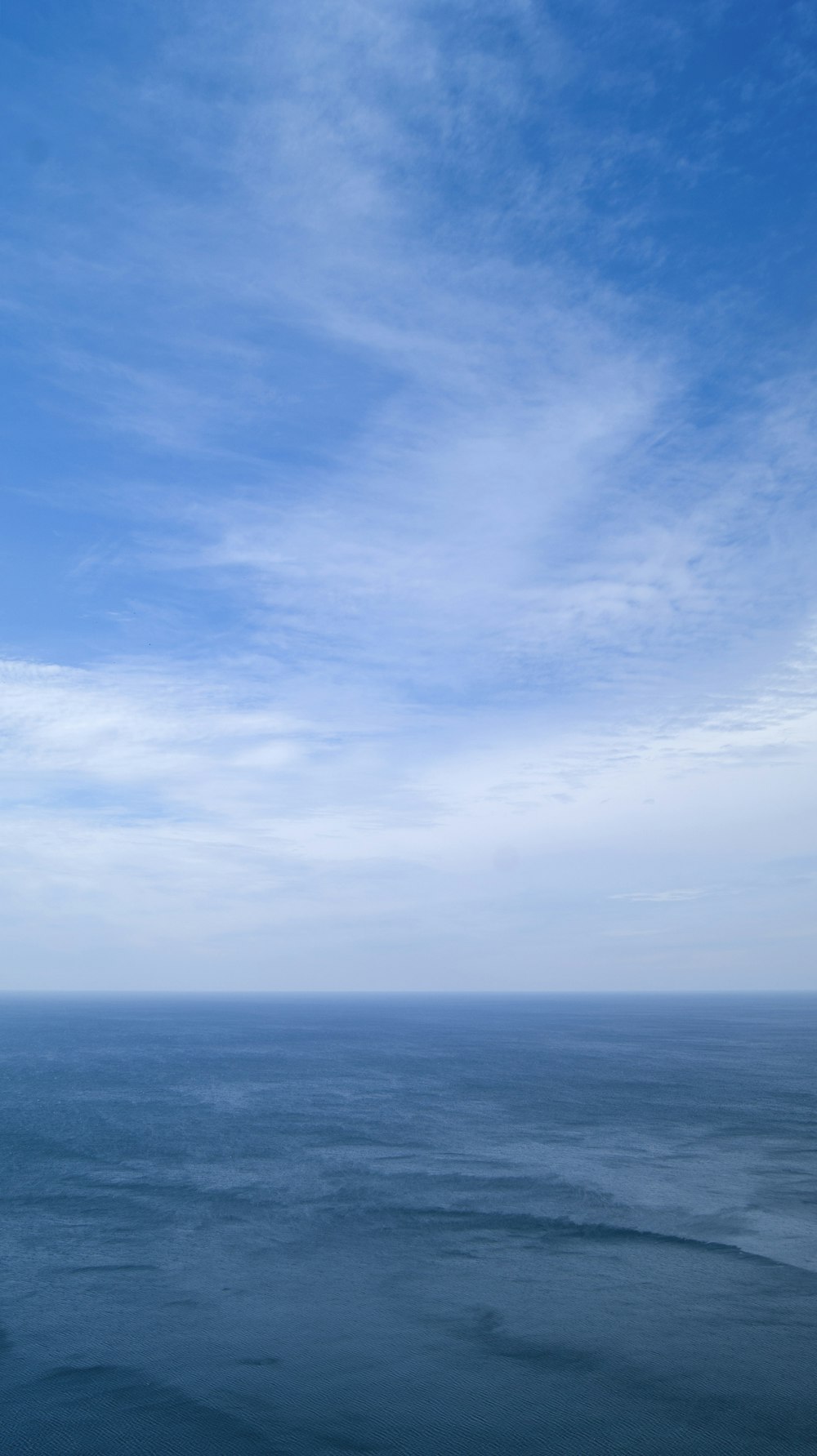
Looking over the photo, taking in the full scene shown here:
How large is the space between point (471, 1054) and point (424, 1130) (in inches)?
2200

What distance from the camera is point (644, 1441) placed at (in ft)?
67.4

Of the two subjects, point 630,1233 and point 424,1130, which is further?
point 424,1130

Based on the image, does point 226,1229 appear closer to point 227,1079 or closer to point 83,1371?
point 83,1371

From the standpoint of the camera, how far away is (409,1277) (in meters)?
30.1

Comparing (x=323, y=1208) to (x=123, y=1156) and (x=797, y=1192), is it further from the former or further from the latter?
(x=797, y=1192)

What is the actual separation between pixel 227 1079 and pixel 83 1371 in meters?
59.3

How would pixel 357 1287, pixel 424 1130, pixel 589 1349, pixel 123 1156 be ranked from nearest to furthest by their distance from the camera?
1. pixel 589 1349
2. pixel 357 1287
3. pixel 123 1156
4. pixel 424 1130

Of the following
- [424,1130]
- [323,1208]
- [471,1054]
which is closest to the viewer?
[323,1208]

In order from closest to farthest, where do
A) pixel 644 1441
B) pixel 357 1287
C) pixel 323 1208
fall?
pixel 644 1441, pixel 357 1287, pixel 323 1208

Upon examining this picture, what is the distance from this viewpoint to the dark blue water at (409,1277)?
2164cm

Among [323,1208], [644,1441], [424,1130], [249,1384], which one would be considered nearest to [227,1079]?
[424,1130]

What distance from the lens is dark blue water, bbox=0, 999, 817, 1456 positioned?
21.6 meters

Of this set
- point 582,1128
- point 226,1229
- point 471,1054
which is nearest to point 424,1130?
point 582,1128

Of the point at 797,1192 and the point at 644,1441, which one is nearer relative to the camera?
the point at 644,1441
